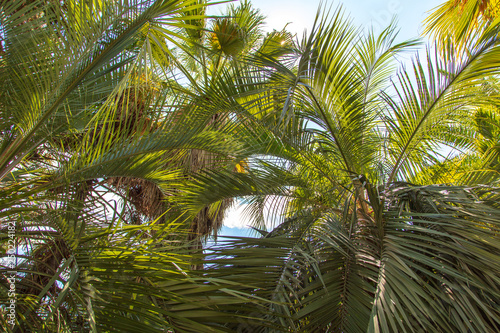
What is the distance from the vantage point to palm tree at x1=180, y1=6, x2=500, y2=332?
1376 mm

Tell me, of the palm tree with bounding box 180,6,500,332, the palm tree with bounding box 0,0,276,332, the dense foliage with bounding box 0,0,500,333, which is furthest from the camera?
the palm tree with bounding box 180,6,500,332

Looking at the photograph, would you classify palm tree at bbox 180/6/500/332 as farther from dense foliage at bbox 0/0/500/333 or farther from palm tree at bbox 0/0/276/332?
palm tree at bbox 0/0/276/332

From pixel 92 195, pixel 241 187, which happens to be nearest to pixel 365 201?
pixel 241 187

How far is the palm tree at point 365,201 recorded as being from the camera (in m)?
1.38

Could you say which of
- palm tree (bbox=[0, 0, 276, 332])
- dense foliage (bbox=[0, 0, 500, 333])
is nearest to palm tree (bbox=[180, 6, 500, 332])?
dense foliage (bbox=[0, 0, 500, 333])

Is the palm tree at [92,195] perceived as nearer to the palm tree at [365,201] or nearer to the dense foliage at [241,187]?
the dense foliage at [241,187]

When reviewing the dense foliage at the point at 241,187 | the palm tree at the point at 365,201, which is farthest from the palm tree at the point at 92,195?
the palm tree at the point at 365,201

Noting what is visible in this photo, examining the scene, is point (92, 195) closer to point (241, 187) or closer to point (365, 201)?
point (241, 187)

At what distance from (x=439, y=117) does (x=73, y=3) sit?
2.37 metres

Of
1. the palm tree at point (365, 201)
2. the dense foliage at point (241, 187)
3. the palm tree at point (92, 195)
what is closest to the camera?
the palm tree at point (92, 195)

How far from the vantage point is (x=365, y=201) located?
214cm

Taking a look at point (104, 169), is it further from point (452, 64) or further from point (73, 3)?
point (452, 64)

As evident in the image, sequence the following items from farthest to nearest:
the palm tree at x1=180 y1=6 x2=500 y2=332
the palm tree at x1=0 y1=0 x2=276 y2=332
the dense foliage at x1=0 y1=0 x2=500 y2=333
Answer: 1. the palm tree at x1=180 y1=6 x2=500 y2=332
2. the dense foliage at x1=0 y1=0 x2=500 y2=333
3. the palm tree at x1=0 y1=0 x2=276 y2=332

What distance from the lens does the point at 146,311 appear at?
3.53ft
